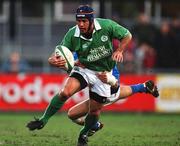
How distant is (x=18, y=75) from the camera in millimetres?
19391

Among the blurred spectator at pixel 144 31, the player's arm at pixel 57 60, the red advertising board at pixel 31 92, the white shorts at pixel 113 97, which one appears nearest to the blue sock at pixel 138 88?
the white shorts at pixel 113 97

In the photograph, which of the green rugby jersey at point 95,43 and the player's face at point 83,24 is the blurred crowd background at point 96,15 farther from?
the player's face at point 83,24

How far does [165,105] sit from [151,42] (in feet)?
7.50

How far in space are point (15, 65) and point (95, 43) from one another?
33.1 ft

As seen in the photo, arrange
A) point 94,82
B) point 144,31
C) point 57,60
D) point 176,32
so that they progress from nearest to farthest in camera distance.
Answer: point 57,60 < point 94,82 < point 144,31 < point 176,32

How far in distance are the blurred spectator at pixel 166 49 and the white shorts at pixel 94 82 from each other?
1037 centimetres

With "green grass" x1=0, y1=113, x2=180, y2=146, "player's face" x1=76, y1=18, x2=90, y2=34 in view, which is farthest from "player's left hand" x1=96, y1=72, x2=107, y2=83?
"green grass" x1=0, y1=113, x2=180, y2=146

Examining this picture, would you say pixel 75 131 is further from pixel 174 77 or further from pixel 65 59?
pixel 174 77

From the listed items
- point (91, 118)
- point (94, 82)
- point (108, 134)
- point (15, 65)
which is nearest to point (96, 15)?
point (15, 65)

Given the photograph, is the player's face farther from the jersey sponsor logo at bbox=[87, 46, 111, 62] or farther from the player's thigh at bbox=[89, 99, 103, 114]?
the player's thigh at bbox=[89, 99, 103, 114]

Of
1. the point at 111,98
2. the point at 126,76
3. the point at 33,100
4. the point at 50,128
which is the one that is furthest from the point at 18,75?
the point at 111,98

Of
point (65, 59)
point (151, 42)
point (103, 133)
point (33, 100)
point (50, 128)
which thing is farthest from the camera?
point (151, 42)

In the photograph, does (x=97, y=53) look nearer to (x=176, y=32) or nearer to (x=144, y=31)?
A: (x=144, y=31)

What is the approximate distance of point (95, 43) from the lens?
32.7 feet
